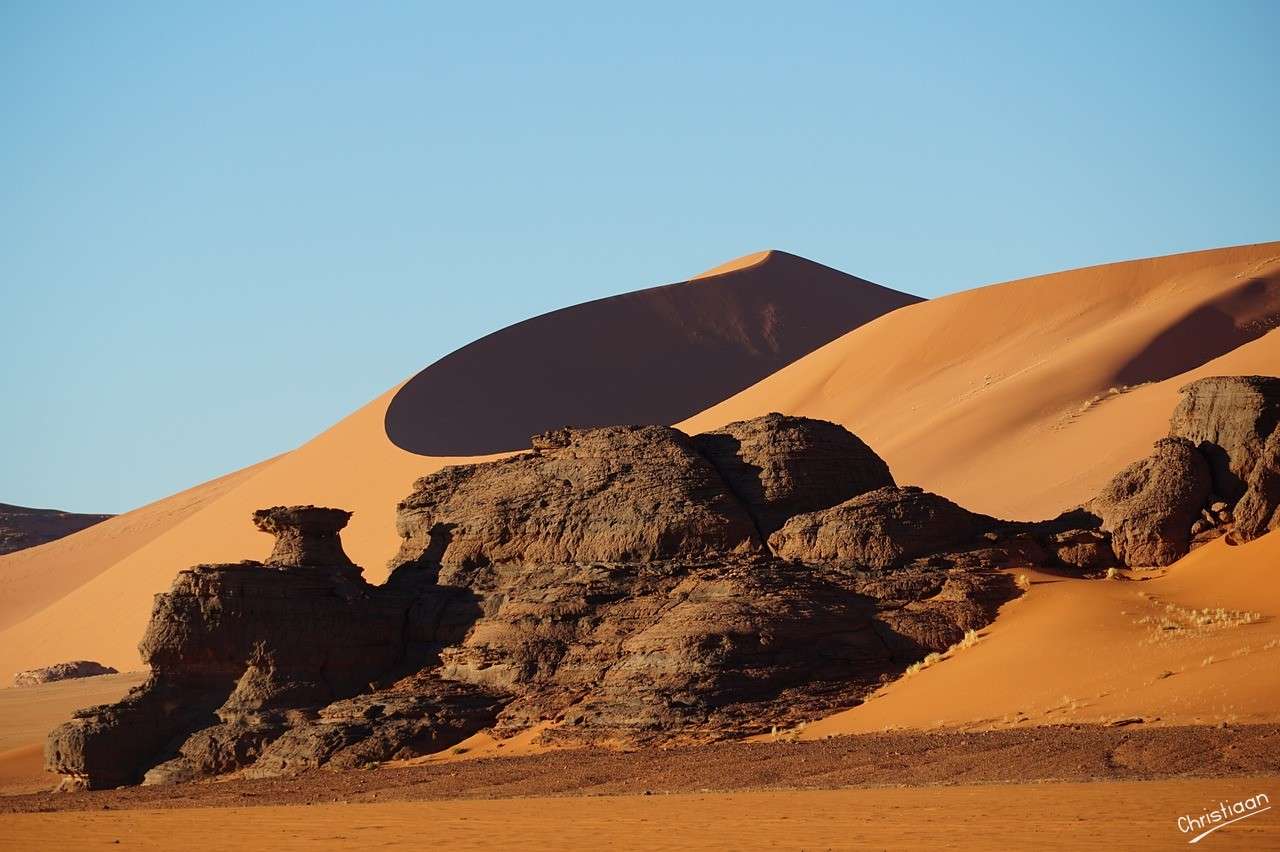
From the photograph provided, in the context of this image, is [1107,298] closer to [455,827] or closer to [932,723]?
[932,723]

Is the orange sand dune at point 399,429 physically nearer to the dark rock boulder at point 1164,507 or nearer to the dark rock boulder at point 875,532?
the dark rock boulder at point 875,532

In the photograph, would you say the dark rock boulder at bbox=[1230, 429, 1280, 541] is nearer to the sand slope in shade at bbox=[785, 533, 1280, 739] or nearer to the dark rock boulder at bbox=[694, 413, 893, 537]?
the sand slope in shade at bbox=[785, 533, 1280, 739]

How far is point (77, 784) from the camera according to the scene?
74.1 feet

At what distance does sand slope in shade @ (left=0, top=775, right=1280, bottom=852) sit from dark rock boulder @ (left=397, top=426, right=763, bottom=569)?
22.8 feet

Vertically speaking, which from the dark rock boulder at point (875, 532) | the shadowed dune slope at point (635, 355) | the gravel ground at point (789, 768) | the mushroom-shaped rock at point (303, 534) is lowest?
the gravel ground at point (789, 768)

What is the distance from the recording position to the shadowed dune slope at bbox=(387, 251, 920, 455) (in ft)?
226

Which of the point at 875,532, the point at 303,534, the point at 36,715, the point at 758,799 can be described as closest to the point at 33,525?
the point at 36,715

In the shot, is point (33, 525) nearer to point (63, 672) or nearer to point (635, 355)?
point (635, 355)

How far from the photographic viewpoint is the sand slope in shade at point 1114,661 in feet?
58.4

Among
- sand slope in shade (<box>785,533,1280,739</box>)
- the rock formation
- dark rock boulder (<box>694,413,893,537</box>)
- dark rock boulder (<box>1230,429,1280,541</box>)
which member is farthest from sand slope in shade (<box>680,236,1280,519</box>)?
the rock formation

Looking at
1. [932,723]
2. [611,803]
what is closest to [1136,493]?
[932,723]

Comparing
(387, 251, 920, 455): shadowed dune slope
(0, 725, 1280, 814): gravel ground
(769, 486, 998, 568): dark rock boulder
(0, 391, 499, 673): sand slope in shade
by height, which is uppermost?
(387, 251, 920, 455): shadowed dune slope

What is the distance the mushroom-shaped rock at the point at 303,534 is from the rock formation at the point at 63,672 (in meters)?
26.8

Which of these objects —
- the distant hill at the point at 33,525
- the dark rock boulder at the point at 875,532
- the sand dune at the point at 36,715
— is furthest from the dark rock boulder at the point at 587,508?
the distant hill at the point at 33,525
